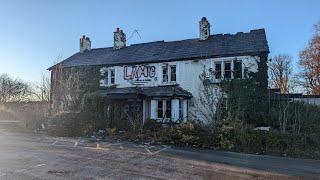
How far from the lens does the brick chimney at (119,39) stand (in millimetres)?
37844

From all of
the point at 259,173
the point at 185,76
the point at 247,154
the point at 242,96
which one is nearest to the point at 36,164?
the point at 259,173

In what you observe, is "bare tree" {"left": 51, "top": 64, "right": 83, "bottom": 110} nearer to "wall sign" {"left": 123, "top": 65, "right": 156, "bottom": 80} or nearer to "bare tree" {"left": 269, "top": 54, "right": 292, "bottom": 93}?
"wall sign" {"left": 123, "top": 65, "right": 156, "bottom": 80}

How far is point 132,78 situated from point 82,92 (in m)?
4.78

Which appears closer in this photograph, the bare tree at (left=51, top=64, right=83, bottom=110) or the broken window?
the broken window

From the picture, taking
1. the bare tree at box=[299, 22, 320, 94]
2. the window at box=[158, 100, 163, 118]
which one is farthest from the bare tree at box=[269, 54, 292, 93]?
the window at box=[158, 100, 163, 118]

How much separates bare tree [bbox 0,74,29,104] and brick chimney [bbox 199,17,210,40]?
5036cm

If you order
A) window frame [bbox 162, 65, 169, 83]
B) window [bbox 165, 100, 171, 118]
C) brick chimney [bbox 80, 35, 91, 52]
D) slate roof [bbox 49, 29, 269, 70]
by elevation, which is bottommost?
window [bbox 165, 100, 171, 118]

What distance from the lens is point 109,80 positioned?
114ft

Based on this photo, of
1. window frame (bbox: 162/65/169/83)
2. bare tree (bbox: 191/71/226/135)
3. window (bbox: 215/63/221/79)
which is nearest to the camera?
bare tree (bbox: 191/71/226/135)

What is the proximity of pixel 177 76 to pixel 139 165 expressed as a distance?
18564 millimetres

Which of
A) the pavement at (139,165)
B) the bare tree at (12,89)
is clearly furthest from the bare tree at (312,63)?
the bare tree at (12,89)

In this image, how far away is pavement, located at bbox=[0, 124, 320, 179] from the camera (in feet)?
37.6

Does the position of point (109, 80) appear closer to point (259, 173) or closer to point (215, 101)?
point (215, 101)

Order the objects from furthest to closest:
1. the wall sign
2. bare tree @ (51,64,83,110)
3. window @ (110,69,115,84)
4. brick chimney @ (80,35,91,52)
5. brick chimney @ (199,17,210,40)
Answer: brick chimney @ (80,35,91,52) → window @ (110,69,115,84) → brick chimney @ (199,17,210,40) → the wall sign → bare tree @ (51,64,83,110)
